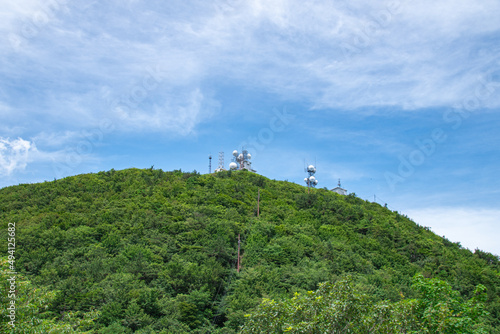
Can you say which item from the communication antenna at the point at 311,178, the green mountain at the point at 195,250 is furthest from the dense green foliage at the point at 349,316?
the communication antenna at the point at 311,178

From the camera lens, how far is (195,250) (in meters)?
33.5

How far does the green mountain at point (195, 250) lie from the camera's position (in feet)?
81.7

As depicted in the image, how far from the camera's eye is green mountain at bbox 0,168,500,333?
24.9 meters

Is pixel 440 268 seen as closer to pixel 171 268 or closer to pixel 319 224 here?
pixel 319 224

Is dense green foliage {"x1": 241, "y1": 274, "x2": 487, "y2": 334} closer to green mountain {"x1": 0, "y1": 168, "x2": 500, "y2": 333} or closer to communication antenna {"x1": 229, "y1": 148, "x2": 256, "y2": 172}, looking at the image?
green mountain {"x1": 0, "y1": 168, "x2": 500, "y2": 333}

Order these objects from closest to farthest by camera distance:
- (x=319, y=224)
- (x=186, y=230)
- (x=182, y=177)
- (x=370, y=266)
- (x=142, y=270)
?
(x=142, y=270)
(x=370, y=266)
(x=186, y=230)
(x=319, y=224)
(x=182, y=177)

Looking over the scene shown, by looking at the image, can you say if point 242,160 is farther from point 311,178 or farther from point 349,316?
point 349,316

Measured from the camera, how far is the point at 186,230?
1473 inches

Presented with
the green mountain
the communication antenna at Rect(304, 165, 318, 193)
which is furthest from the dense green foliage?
the communication antenna at Rect(304, 165, 318, 193)

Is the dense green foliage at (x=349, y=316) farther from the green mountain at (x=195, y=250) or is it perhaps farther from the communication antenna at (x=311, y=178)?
the communication antenna at (x=311, y=178)

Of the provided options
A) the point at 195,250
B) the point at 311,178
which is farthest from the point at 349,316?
the point at 311,178

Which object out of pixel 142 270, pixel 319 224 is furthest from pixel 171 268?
pixel 319 224

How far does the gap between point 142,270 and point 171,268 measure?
200cm

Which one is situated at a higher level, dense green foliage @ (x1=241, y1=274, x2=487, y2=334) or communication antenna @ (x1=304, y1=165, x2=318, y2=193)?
communication antenna @ (x1=304, y1=165, x2=318, y2=193)
